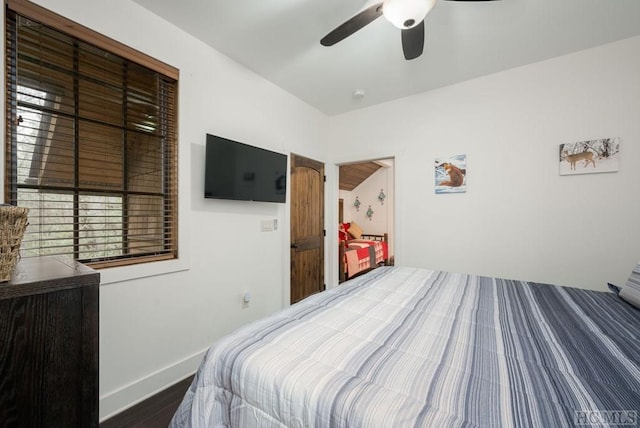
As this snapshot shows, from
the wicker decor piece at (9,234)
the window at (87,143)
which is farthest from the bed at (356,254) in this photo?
the wicker decor piece at (9,234)

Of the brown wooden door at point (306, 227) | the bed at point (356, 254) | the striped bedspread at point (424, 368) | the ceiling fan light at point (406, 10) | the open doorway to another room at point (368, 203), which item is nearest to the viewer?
the striped bedspread at point (424, 368)

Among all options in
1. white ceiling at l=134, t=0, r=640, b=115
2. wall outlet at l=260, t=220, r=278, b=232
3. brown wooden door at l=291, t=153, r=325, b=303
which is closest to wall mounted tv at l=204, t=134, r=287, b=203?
wall outlet at l=260, t=220, r=278, b=232

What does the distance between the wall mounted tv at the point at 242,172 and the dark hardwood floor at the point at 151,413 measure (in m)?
1.47

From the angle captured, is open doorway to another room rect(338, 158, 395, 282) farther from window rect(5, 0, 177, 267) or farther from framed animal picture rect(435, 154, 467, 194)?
window rect(5, 0, 177, 267)

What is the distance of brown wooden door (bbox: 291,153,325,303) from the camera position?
3.11 metres

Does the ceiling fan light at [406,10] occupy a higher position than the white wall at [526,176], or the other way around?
the ceiling fan light at [406,10]

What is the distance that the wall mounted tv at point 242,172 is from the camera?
2.11m

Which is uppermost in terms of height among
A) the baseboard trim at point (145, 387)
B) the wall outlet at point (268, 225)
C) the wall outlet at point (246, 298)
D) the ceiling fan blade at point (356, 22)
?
the ceiling fan blade at point (356, 22)

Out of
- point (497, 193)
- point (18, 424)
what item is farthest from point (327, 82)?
point (18, 424)

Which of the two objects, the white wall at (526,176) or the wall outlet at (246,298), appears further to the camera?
the wall outlet at (246,298)

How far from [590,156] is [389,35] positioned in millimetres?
2000

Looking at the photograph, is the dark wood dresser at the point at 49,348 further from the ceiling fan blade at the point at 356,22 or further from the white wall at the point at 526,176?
the white wall at the point at 526,176

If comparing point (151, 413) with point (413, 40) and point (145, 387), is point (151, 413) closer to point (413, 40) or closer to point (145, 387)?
point (145, 387)

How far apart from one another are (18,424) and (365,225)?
6.74 m
